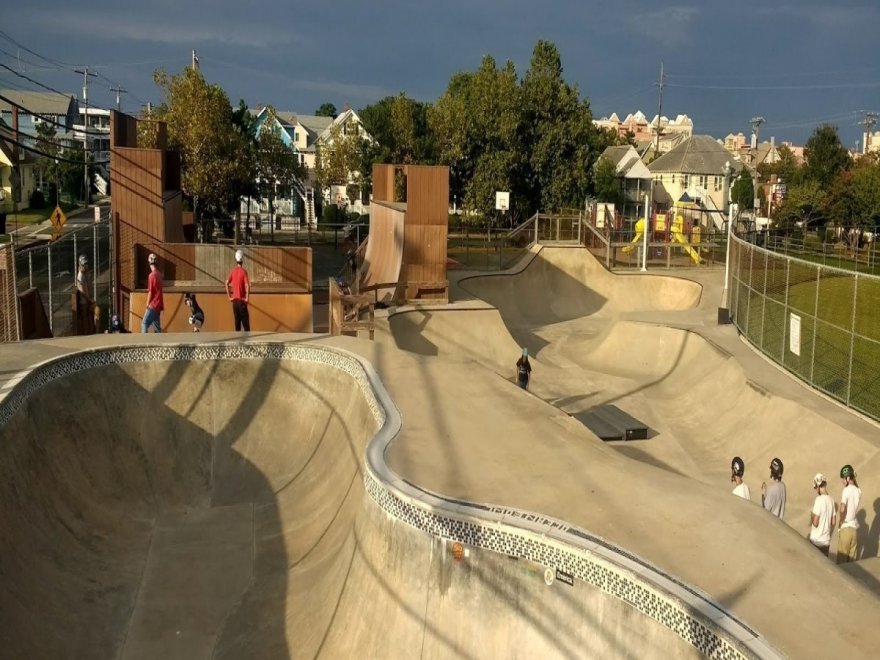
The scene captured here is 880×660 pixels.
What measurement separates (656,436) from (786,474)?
3.26m

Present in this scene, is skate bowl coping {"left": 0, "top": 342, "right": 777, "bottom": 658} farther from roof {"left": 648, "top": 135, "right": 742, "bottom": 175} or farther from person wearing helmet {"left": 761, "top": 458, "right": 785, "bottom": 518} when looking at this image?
roof {"left": 648, "top": 135, "right": 742, "bottom": 175}

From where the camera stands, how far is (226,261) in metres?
19.1

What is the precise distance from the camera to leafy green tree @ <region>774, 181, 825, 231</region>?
2306 inches

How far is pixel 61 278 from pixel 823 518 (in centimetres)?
1775

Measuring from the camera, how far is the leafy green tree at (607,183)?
6400 centimetres

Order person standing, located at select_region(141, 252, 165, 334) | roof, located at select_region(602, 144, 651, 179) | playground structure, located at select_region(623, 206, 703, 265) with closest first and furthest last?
1. person standing, located at select_region(141, 252, 165, 334)
2. playground structure, located at select_region(623, 206, 703, 265)
3. roof, located at select_region(602, 144, 651, 179)

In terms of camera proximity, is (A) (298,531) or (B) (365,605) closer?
(B) (365,605)

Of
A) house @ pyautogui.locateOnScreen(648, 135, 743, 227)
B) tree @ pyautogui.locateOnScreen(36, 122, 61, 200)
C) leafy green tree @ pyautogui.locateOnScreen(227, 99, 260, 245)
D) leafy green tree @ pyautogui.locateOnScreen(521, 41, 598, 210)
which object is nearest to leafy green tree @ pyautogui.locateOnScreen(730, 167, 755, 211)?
house @ pyautogui.locateOnScreen(648, 135, 743, 227)

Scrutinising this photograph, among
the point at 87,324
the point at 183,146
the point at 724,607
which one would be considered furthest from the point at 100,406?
the point at 183,146

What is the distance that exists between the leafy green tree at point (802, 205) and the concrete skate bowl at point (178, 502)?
53.2 metres

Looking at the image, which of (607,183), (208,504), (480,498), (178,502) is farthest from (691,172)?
(480,498)

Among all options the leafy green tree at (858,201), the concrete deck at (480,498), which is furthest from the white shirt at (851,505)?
the leafy green tree at (858,201)

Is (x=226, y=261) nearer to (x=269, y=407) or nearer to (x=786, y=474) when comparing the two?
(x=269, y=407)

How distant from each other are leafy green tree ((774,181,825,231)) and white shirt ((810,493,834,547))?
175ft
